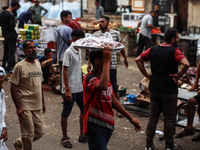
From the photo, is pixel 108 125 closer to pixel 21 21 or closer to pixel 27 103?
pixel 27 103

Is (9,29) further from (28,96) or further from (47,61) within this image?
(28,96)

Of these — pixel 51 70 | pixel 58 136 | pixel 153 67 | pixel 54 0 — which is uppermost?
pixel 54 0

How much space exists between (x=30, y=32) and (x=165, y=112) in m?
7.06

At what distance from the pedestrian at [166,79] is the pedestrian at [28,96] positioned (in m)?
1.78

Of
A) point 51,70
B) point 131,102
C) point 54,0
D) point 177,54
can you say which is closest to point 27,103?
point 177,54

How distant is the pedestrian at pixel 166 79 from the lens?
5457 mm

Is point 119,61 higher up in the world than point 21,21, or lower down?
→ lower down

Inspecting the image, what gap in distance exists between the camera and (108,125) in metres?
4.05

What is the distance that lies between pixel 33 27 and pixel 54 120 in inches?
202

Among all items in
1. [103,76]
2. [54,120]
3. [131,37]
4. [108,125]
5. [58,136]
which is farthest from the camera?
[131,37]

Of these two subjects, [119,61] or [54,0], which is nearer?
[119,61]

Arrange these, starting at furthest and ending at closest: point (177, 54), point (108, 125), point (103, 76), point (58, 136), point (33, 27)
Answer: point (33, 27) → point (58, 136) → point (177, 54) → point (108, 125) → point (103, 76)

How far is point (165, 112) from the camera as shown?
5637 millimetres

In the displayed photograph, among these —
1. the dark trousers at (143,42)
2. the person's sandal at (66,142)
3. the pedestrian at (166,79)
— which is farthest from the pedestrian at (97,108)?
the dark trousers at (143,42)
